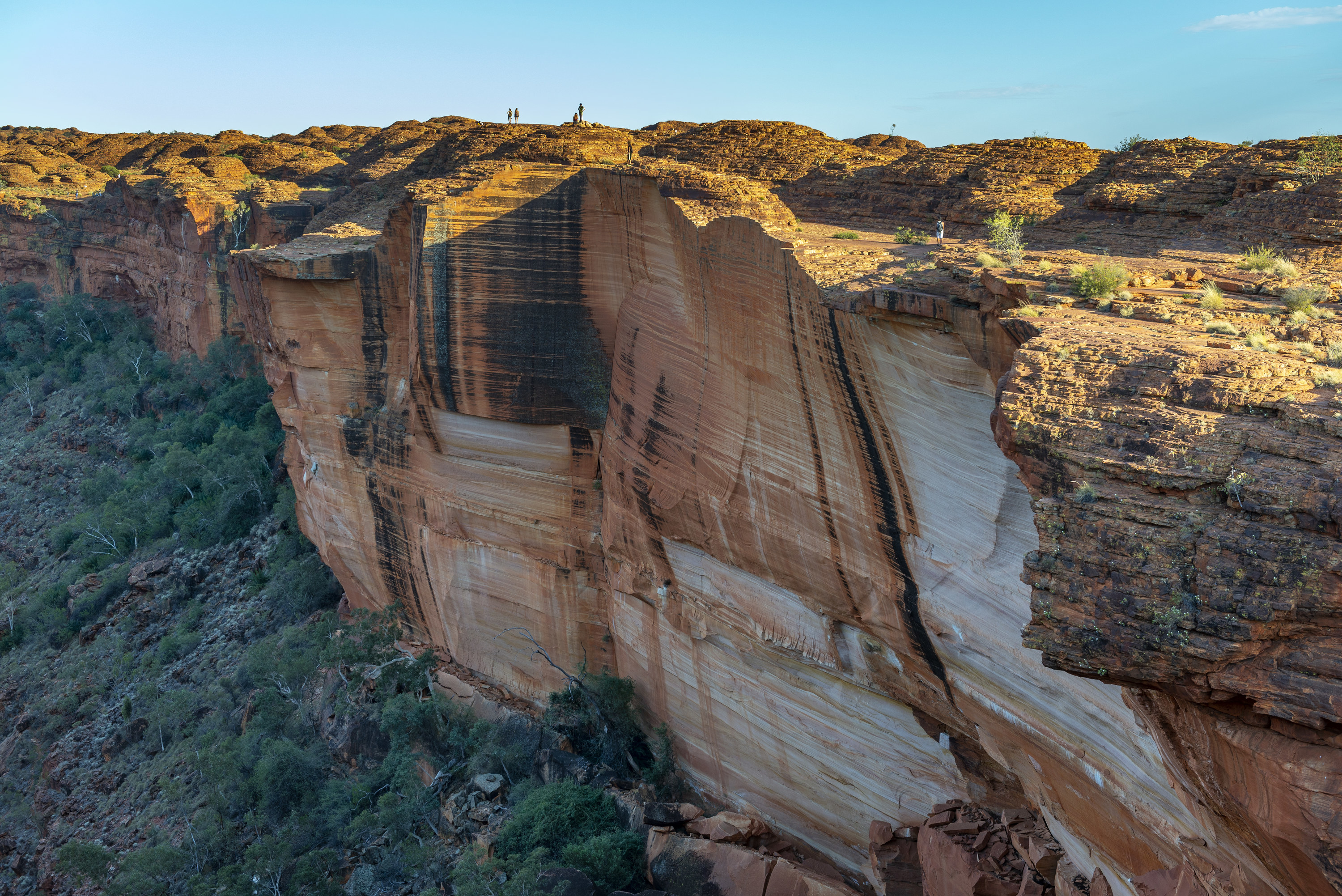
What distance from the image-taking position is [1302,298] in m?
9.79

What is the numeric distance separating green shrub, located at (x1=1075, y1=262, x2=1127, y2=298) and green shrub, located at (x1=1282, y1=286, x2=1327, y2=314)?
178 centimetres

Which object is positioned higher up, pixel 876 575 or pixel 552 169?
pixel 552 169

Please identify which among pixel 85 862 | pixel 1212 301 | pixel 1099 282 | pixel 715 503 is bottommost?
pixel 85 862

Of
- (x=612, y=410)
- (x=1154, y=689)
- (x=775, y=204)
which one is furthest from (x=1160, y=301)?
(x=612, y=410)

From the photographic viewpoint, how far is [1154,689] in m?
6.87

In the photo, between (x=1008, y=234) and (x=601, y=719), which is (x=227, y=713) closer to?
(x=601, y=719)

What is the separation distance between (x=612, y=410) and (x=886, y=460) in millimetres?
6728

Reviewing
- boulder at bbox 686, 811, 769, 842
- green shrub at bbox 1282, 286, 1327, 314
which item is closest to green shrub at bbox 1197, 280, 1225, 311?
green shrub at bbox 1282, 286, 1327, 314

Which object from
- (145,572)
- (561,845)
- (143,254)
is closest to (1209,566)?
(561,845)

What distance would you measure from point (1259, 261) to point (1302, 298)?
2812mm

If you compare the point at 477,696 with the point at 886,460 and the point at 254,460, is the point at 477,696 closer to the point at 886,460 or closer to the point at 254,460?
the point at 886,460

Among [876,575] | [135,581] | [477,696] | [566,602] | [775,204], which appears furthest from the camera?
[135,581]

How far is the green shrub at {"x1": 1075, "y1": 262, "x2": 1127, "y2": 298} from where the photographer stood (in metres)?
10.2

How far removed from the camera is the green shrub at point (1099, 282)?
10172mm
